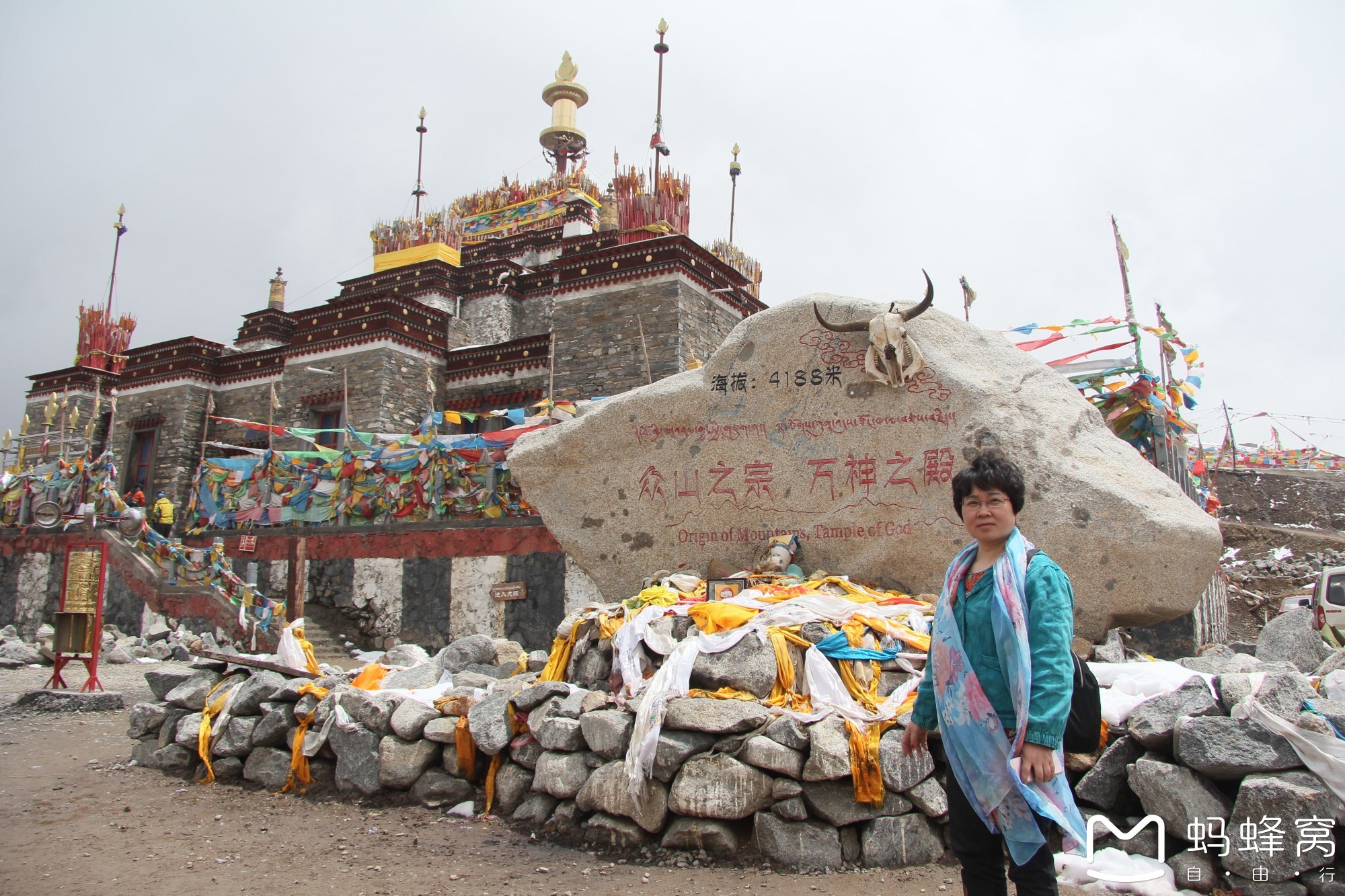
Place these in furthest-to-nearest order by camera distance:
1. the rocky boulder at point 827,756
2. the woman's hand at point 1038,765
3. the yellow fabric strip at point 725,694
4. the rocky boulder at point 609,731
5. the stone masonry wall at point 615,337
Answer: the stone masonry wall at point 615,337 < the yellow fabric strip at point 725,694 < the rocky boulder at point 609,731 < the rocky boulder at point 827,756 < the woman's hand at point 1038,765

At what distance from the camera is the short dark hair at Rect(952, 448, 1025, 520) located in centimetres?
270

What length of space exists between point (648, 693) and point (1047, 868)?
214 centimetres

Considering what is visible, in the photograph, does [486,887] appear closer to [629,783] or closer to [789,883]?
[629,783]

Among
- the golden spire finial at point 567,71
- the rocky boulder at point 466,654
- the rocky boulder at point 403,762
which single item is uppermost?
the golden spire finial at point 567,71

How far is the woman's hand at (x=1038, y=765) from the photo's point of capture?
2434 millimetres

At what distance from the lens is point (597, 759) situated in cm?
432

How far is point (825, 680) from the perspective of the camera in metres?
4.43

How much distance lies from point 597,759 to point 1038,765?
2.40 meters

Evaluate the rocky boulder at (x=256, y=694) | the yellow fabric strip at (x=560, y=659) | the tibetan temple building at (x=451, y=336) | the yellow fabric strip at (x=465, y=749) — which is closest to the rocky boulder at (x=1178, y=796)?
the yellow fabric strip at (x=560, y=659)

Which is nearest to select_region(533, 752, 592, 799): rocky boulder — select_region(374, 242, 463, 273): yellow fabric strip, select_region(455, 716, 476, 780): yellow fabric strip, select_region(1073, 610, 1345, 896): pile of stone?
select_region(455, 716, 476, 780): yellow fabric strip

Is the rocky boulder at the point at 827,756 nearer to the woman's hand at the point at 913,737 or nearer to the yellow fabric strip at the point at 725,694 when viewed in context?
the yellow fabric strip at the point at 725,694

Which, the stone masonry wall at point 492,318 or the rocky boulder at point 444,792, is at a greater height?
the stone masonry wall at point 492,318

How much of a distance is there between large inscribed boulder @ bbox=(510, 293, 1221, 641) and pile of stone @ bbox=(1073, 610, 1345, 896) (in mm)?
1512

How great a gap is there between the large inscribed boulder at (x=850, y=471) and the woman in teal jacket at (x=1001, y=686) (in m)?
3.09
